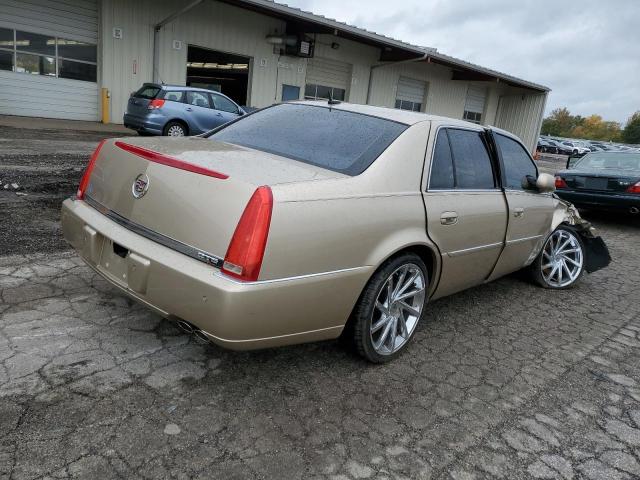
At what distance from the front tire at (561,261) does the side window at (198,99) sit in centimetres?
1054

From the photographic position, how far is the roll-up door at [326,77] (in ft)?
68.1

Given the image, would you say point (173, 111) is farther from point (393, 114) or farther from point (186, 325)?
point (186, 325)

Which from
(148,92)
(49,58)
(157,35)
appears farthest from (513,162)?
(49,58)

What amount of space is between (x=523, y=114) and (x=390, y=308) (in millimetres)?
30497

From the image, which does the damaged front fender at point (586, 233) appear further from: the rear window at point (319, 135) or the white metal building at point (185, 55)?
the white metal building at point (185, 55)

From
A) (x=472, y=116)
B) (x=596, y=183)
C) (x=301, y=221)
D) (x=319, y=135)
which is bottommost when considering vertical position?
(x=596, y=183)

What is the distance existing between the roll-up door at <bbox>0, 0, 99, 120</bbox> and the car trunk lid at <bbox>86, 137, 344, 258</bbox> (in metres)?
14.3

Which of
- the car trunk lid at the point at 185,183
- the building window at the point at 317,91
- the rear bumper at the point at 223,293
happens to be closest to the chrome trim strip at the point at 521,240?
the rear bumper at the point at 223,293

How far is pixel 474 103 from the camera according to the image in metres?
29.4

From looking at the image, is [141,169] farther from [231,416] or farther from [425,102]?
[425,102]

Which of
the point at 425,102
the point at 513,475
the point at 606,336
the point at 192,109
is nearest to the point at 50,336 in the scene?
the point at 513,475

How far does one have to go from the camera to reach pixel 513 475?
2.22 meters

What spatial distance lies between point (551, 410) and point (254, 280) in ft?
5.98

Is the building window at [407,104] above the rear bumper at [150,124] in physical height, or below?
above
